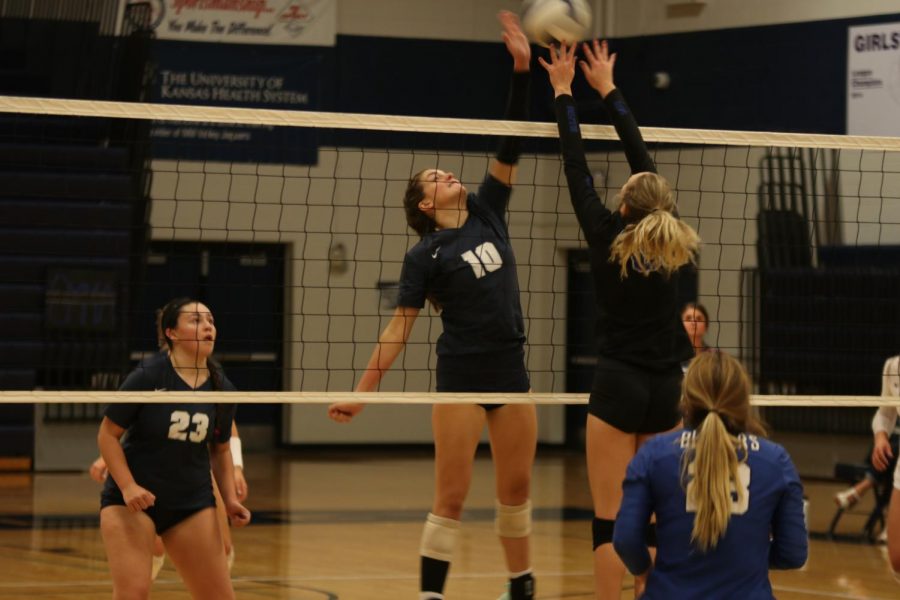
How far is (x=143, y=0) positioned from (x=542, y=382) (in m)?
6.24

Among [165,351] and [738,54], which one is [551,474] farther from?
[165,351]

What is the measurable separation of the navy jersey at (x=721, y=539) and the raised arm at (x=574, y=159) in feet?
5.30

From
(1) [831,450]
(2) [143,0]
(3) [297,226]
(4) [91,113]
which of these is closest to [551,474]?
(1) [831,450]

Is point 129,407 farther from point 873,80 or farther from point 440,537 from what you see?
point 873,80

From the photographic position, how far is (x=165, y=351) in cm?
570

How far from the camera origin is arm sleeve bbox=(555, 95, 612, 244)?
17.3 ft

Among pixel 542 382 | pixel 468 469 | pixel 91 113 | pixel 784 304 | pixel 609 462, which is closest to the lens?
pixel 609 462

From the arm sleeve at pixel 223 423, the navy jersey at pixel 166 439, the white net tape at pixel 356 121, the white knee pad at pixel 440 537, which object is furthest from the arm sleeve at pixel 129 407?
the white knee pad at pixel 440 537

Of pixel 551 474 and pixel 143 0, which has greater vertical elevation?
pixel 143 0

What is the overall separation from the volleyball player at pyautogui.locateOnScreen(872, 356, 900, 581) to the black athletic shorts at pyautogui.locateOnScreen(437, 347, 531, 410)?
165cm

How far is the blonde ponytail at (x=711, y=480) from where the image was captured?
143 inches

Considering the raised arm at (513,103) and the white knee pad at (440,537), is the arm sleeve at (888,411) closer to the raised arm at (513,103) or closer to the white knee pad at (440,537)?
the raised arm at (513,103)

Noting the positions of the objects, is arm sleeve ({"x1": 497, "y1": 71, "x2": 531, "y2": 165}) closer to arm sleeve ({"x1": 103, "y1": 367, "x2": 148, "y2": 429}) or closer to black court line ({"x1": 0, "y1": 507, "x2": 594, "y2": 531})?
arm sleeve ({"x1": 103, "y1": 367, "x2": 148, "y2": 429})

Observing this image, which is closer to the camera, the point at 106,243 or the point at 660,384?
the point at 660,384
